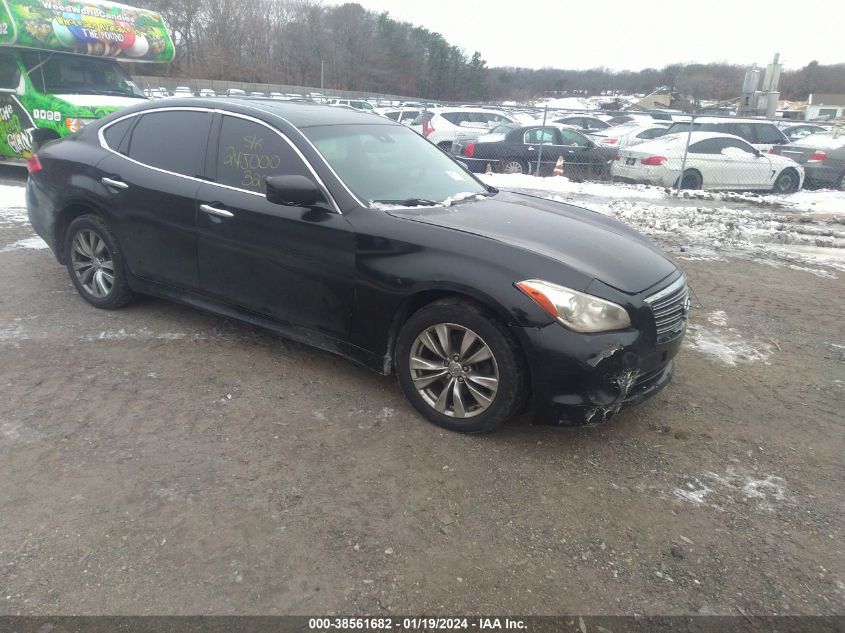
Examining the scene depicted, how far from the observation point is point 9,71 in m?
9.99

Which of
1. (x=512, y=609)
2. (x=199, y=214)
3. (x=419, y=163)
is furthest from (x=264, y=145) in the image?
(x=512, y=609)

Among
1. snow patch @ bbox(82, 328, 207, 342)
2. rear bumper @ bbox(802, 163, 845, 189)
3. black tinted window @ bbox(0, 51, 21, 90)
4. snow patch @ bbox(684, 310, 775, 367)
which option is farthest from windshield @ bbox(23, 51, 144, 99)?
rear bumper @ bbox(802, 163, 845, 189)

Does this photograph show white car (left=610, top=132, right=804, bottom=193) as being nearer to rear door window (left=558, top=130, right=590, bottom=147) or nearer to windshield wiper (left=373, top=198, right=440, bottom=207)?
rear door window (left=558, top=130, right=590, bottom=147)

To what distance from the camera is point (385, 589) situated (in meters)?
2.37

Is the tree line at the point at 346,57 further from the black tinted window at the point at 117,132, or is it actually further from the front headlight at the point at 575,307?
the front headlight at the point at 575,307

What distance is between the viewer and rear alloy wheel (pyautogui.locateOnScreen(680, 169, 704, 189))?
44.2ft

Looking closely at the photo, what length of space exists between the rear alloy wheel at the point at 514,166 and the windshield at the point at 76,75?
788 centimetres

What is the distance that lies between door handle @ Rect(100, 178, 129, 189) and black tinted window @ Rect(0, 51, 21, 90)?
7.32m

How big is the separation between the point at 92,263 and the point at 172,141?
4.16ft

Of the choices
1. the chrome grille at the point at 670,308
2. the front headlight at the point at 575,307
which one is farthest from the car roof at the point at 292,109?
the chrome grille at the point at 670,308

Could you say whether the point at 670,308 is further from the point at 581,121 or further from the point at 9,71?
the point at 581,121

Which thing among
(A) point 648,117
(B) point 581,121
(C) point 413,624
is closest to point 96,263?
(C) point 413,624

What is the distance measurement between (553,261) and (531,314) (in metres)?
0.34

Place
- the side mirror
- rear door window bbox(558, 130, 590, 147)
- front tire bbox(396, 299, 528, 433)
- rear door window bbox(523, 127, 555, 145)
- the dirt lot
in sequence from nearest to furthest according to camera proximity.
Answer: the dirt lot → front tire bbox(396, 299, 528, 433) → the side mirror → rear door window bbox(523, 127, 555, 145) → rear door window bbox(558, 130, 590, 147)
